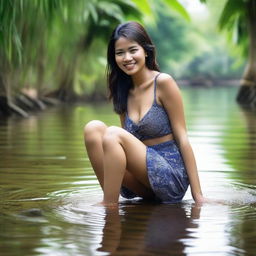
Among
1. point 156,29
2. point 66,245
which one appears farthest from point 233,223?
point 156,29

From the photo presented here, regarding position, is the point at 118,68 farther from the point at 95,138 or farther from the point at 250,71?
the point at 250,71

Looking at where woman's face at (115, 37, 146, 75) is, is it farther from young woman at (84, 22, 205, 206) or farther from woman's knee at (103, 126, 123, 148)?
woman's knee at (103, 126, 123, 148)

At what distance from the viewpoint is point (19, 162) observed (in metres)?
7.45

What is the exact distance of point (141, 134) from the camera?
5.00 m

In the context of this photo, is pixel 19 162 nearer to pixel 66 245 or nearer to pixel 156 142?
pixel 156 142

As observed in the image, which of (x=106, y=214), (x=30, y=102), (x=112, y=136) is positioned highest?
(x=112, y=136)

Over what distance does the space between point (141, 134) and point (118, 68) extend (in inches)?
15.8

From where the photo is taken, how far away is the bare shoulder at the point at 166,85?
4910 mm

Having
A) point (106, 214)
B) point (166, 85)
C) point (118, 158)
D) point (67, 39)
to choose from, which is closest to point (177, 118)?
point (166, 85)

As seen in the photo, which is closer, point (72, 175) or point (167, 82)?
point (167, 82)

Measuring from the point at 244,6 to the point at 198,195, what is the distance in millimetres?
17950

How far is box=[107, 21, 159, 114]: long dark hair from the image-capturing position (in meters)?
4.98

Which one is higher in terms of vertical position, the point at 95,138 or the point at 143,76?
the point at 143,76

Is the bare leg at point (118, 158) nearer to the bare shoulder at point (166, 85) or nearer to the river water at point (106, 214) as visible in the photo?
the river water at point (106, 214)
